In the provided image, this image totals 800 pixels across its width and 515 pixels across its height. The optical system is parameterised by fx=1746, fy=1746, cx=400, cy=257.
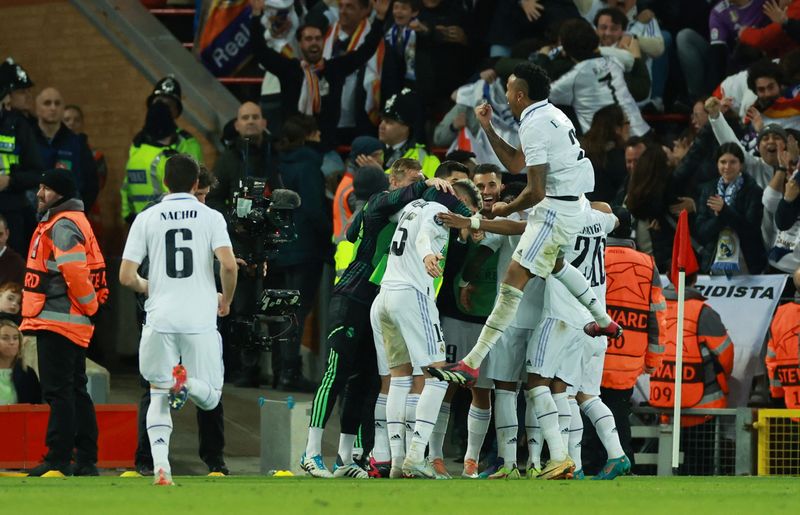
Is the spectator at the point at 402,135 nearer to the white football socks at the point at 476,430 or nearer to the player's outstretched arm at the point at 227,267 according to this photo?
the white football socks at the point at 476,430

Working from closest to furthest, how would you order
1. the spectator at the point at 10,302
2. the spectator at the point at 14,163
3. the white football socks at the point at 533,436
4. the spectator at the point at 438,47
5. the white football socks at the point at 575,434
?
the white football socks at the point at 533,436, the white football socks at the point at 575,434, the spectator at the point at 10,302, the spectator at the point at 14,163, the spectator at the point at 438,47

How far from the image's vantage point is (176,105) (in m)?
16.8

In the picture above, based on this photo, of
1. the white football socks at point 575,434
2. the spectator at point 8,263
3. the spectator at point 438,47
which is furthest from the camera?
the spectator at point 438,47

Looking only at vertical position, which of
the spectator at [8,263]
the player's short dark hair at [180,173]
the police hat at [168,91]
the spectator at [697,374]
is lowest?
the spectator at [697,374]

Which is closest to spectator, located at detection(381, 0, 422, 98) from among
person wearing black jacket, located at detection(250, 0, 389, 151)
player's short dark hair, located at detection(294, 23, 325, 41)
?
person wearing black jacket, located at detection(250, 0, 389, 151)

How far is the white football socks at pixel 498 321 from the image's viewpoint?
11047 millimetres

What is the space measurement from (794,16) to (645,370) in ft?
15.9

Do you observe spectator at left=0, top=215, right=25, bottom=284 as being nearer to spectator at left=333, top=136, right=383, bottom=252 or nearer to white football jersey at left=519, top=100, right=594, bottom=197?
spectator at left=333, top=136, right=383, bottom=252

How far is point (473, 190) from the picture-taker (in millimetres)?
11688

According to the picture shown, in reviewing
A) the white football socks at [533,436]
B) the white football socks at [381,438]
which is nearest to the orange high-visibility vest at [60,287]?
the white football socks at [381,438]

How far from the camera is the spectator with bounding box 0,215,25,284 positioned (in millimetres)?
15062

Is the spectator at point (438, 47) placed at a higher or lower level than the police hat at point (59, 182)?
higher

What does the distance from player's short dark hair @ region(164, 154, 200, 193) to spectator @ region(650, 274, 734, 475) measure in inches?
201

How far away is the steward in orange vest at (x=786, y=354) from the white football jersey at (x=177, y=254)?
536 centimetres
